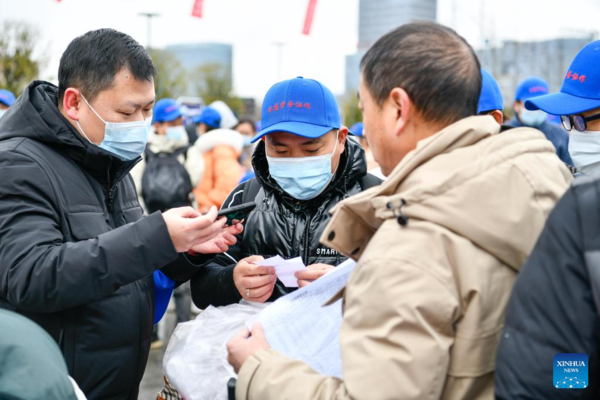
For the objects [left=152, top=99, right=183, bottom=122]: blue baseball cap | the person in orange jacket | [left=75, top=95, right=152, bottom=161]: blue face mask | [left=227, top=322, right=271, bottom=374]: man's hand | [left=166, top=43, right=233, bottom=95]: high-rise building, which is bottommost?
[left=166, top=43, right=233, bottom=95]: high-rise building

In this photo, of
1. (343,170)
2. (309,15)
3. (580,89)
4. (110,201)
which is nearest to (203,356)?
(110,201)

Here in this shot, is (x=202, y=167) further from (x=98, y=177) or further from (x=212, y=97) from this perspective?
(x=212, y=97)

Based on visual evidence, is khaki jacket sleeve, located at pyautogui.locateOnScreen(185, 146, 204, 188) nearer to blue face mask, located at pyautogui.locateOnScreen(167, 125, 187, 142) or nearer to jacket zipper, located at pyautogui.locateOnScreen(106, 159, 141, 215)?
blue face mask, located at pyautogui.locateOnScreen(167, 125, 187, 142)

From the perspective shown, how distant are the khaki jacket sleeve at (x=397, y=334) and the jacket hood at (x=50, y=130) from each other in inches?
54.9

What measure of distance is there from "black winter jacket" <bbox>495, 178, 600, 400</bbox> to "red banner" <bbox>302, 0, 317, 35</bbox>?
4856mm

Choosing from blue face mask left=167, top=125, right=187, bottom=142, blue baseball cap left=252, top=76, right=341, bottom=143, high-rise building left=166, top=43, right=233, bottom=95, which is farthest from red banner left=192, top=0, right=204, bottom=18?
high-rise building left=166, top=43, right=233, bottom=95

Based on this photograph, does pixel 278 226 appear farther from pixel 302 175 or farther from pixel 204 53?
pixel 204 53

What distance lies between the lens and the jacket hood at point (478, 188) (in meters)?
1.42

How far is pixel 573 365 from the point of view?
1314 millimetres

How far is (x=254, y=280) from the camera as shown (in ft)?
7.68

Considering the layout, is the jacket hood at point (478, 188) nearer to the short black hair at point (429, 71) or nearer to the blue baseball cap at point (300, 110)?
the short black hair at point (429, 71)

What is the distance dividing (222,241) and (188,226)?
359mm

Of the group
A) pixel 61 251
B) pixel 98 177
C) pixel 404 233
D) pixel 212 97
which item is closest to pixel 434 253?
pixel 404 233

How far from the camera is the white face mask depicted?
2.91 m
